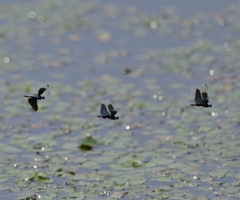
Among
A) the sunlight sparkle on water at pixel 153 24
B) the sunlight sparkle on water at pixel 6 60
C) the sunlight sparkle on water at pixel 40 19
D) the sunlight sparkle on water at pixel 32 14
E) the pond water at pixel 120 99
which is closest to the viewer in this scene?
the pond water at pixel 120 99

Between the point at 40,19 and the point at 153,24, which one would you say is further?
the point at 40,19

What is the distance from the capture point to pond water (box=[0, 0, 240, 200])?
6797 millimetres

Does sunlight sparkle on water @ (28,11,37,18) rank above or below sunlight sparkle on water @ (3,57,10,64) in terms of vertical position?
above

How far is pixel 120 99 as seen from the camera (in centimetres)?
859

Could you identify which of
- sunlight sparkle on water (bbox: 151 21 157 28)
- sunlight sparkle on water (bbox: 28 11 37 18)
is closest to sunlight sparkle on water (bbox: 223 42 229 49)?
sunlight sparkle on water (bbox: 151 21 157 28)

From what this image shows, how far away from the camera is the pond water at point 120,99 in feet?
22.3

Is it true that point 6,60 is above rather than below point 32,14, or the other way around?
below

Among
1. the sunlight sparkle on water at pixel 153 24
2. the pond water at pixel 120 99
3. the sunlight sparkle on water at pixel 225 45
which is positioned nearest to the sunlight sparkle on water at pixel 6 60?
the pond water at pixel 120 99

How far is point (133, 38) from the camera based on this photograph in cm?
1052

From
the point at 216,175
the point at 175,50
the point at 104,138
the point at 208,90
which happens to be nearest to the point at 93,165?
the point at 104,138

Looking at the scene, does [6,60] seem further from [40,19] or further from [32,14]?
[32,14]

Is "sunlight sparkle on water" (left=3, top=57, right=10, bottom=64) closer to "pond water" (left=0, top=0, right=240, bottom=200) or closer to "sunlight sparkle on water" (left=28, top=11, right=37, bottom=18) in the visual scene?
"pond water" (left=0, top=0, right=240, bottom=200)

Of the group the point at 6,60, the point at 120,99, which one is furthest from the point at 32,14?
the point at 120,99

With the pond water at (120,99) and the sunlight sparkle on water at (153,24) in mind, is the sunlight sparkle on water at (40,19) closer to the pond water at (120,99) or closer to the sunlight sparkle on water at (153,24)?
the pond water at (120,99)
